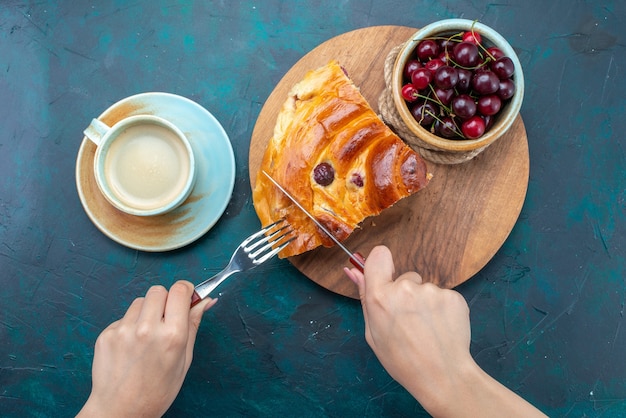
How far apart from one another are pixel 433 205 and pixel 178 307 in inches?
42.0

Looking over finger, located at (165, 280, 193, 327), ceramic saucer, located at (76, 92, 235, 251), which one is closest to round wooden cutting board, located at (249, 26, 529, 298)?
ceramic saucer, located at (76, 92, 235, 251)

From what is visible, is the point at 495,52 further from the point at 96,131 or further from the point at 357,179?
the point at 96,131

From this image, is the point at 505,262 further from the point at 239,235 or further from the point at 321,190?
the point at 239,235

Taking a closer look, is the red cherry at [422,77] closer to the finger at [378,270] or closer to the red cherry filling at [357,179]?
the red cherry filling at [357,179]

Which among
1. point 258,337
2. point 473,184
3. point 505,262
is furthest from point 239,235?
point 505,262

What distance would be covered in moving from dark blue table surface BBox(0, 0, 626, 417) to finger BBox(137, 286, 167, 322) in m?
0.56

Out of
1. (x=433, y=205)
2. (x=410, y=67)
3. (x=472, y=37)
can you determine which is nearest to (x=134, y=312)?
(x=433, y=205)

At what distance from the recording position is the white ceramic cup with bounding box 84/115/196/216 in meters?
1.92

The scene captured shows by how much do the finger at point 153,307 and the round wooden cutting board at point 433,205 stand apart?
22.4 inches

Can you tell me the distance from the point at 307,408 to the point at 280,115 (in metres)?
1.28

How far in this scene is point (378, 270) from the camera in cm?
166

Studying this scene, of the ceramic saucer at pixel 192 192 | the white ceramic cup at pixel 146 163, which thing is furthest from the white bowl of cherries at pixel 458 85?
the white ceramic cup at pixel 146 163

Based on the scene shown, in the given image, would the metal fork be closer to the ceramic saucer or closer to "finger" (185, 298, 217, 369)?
"finger" (185, 298, 217, 369)

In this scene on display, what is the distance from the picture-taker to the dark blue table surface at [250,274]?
2.26m
